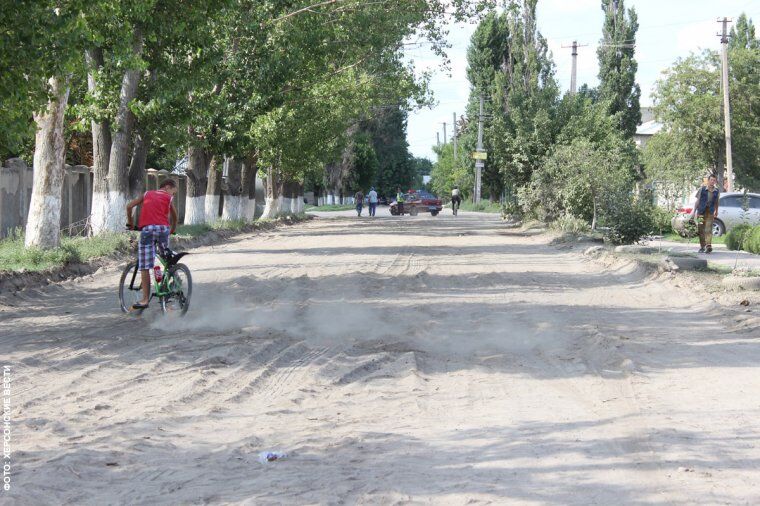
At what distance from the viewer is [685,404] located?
7137mm

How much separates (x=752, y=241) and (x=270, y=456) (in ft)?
62.3

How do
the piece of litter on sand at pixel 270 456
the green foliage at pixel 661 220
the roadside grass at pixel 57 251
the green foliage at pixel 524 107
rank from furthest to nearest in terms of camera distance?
the green foliage at pixel 524 107 < the green foliage at pixel 661 220 < the roadside grass at pixel 57 251 < the piece of litter on sand at pixel 270 456

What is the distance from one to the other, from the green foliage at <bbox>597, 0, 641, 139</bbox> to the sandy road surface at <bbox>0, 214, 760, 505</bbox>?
52006 millimetres

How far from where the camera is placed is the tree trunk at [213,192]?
34.2 metres

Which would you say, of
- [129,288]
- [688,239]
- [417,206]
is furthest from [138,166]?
[417,206]

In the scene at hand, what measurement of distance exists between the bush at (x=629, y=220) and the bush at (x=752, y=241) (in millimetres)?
2145

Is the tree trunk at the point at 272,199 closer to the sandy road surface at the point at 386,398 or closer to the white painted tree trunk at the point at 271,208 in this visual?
the white painted tree trunk at the point at 271,208

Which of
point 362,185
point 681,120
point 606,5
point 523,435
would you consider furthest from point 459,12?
point 362,185

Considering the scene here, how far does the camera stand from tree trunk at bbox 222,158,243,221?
36.5 metres

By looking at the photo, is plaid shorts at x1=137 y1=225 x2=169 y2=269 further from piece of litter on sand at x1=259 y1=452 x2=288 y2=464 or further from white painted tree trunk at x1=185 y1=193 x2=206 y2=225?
white painted tree trunk at x1=185 y1=193 x2=206 y2=225

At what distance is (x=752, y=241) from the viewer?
22.2 meters

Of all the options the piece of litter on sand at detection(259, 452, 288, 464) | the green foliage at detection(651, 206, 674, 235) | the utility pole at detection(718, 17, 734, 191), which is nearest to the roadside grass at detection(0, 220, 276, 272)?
the piece of litter on sand at detection(259, 452, 288, 464)

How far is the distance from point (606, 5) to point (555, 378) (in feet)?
200

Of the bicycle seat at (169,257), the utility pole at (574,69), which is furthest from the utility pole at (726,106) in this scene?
the bicycle seat at (169,257)
